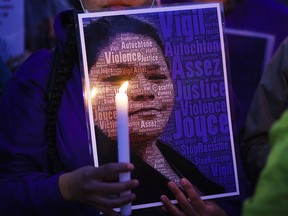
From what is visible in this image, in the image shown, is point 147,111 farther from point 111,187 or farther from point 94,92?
point 111,187

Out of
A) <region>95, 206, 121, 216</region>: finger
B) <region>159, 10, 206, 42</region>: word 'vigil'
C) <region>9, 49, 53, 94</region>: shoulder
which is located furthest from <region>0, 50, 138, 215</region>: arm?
<region>159, 10, 206, 42</region>: word 'vigil'

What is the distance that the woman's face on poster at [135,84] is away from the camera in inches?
60.9

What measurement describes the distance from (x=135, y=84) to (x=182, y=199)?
0.32m

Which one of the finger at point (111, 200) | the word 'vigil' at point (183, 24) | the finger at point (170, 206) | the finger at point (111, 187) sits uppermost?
the word 'vigil' at point (183, 24)

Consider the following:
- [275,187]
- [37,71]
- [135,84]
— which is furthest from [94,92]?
[275,187]

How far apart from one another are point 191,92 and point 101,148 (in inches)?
11.2

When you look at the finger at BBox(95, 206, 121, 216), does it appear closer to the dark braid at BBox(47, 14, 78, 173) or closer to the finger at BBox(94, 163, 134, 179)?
the finger at BBox(94, 163, 134, 179)

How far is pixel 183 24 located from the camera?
1.62 metres

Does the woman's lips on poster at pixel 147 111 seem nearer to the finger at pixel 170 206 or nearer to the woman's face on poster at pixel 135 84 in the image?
the woman's face on poster at pixel 135 84

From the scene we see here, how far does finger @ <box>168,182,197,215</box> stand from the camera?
1.55m

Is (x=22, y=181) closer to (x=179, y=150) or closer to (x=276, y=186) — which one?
(x=179, y=150)

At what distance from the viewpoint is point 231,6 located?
309 cm

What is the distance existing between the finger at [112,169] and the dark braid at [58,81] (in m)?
0.31

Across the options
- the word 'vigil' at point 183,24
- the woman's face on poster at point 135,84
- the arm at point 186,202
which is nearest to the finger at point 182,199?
the arm at point 186,202
